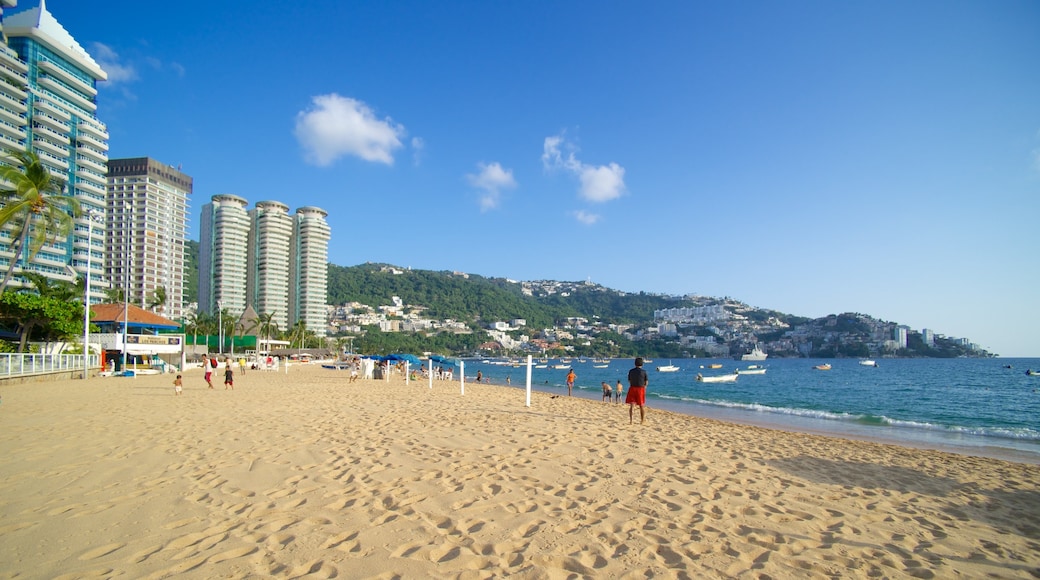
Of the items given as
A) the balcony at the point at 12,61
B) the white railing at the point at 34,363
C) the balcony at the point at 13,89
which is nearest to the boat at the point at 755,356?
the white railing at the point at 34,363

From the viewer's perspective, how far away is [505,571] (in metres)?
3.46

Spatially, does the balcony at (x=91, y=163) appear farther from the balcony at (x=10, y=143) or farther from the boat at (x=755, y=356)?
the boat at (x=755, y=356)

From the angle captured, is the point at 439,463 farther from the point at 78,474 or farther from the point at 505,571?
the point at 78,474

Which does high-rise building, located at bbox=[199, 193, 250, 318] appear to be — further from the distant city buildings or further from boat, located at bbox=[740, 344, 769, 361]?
boat, located at bbox=[740, 344, 769, 361]

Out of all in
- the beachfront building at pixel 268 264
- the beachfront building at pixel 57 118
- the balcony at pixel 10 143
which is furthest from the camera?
the beachfront building at pixel 268 264

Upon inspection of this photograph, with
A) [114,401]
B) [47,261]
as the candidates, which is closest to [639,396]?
[114,401]

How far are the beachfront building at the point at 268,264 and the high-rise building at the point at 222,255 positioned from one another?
2263 millimetres

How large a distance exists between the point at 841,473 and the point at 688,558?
4847mm

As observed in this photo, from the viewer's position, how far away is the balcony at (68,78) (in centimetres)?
6034

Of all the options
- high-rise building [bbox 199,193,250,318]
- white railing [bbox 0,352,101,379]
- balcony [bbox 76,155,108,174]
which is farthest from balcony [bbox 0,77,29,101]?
high-rise building [bbox 199,193,250,318]

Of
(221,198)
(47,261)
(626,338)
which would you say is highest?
(221,198)

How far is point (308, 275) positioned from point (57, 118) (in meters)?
53.2

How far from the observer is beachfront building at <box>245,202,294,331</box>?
4154 inches

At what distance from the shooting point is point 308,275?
111 metres
